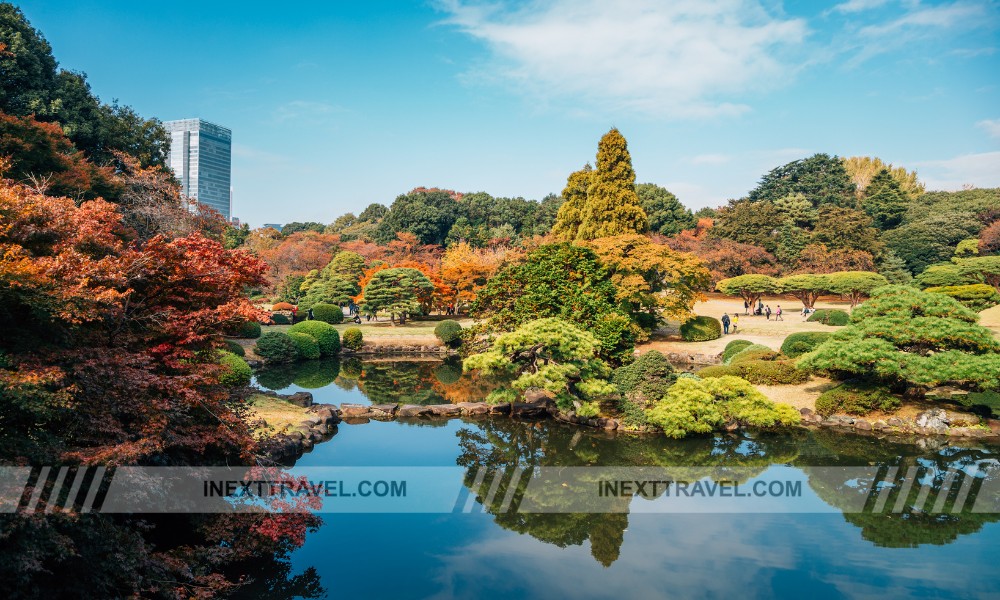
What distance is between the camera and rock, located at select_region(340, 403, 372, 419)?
12789 mm

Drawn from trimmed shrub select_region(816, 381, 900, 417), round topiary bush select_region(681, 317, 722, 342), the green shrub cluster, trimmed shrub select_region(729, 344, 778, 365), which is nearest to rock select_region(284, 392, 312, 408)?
the green shrub cluster

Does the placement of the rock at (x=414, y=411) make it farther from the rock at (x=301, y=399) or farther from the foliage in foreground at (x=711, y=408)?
the foliage in foreground at (x=711, y=408)

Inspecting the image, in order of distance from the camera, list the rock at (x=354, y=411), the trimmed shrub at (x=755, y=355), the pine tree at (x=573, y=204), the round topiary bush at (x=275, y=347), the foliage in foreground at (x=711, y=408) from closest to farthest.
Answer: the foliage in foreground at (x=711, y=408) → the rock at (x=354, y=411) → the trimmed shrub at (x=755, y=355) → the round topiary bush at (x=275, y=347) → the pine tree at (x=573, y=204)

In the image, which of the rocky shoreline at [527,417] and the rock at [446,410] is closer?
the rocky shoreline at [527,417]

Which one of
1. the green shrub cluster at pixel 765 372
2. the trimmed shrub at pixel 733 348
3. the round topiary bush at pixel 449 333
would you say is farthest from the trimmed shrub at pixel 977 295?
the round topiary bush at pixel 449 333

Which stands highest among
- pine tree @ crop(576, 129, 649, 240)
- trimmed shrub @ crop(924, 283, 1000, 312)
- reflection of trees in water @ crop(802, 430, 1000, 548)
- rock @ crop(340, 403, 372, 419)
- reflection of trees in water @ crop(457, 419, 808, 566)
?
pine tree @ crop(576, 129, 649, 240)

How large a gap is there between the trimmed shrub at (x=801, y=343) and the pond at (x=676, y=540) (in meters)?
5.40

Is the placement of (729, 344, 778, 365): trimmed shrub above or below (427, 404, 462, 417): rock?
above

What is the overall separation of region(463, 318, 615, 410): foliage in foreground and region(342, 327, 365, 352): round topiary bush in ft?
39.6

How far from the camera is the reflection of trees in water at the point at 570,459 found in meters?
7.11

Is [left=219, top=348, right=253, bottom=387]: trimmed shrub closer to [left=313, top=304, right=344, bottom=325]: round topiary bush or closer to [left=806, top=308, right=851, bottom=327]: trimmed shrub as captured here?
[left=313, top=304, right=344, bottom=325]: round topiary bush

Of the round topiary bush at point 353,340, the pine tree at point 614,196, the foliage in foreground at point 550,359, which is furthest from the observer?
the pine tree at point 614,196

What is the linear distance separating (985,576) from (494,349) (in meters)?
7.99

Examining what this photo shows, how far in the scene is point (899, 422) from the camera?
11.3 meters
